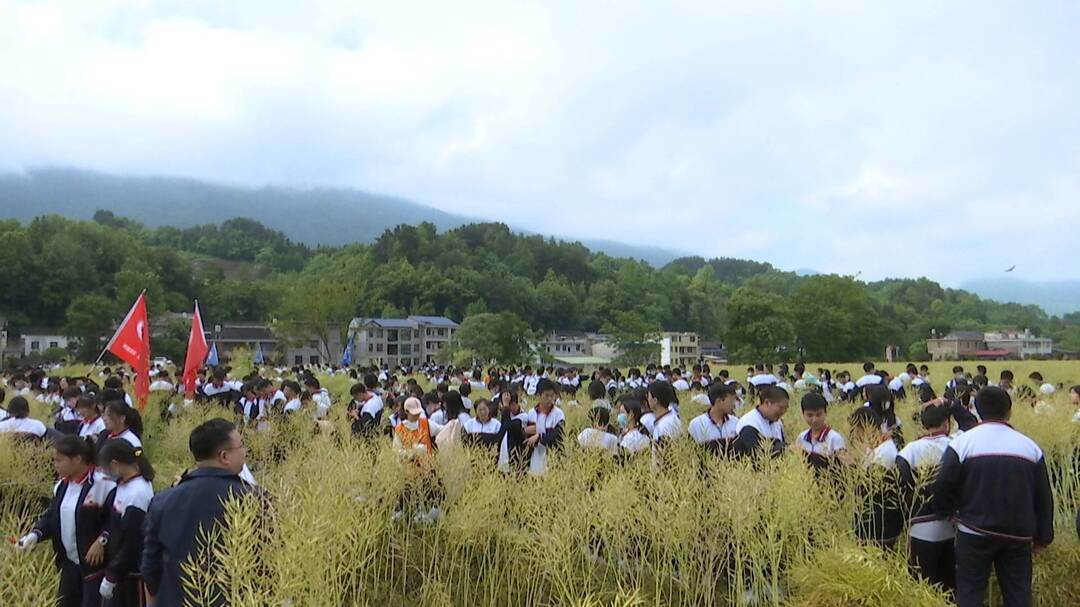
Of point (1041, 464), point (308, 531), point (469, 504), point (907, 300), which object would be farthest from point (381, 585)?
point (907, 300)

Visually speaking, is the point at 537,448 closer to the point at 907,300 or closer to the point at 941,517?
the point at 941,517

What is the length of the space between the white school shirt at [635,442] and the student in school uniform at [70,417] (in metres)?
4.99

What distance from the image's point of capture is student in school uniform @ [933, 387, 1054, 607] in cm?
363

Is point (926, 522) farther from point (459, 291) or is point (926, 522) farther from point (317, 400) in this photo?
point (459, 291)

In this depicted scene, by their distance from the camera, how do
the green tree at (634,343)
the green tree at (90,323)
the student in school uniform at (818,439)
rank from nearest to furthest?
the student in school uniform at (818,439) < the green tree at (90,323) < the green tree at (634,343)

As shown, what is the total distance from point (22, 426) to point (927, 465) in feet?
→ 23.5

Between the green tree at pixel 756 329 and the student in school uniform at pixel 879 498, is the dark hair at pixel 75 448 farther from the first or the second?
the green tree at pixel 756 329

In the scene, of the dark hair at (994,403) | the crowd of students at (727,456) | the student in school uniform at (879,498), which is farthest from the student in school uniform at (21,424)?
the dark hair at (994,403)

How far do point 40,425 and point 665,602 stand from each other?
19.6 feet

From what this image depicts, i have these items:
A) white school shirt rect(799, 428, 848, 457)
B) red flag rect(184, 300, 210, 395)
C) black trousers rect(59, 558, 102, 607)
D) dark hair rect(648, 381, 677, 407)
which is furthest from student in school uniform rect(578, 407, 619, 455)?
red flag rect(184, 300, 210, 395)

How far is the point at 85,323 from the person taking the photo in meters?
51.1

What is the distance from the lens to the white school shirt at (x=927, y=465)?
3957 mm

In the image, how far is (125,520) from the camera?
3646 millimetres

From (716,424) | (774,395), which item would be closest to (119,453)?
(774,395)
